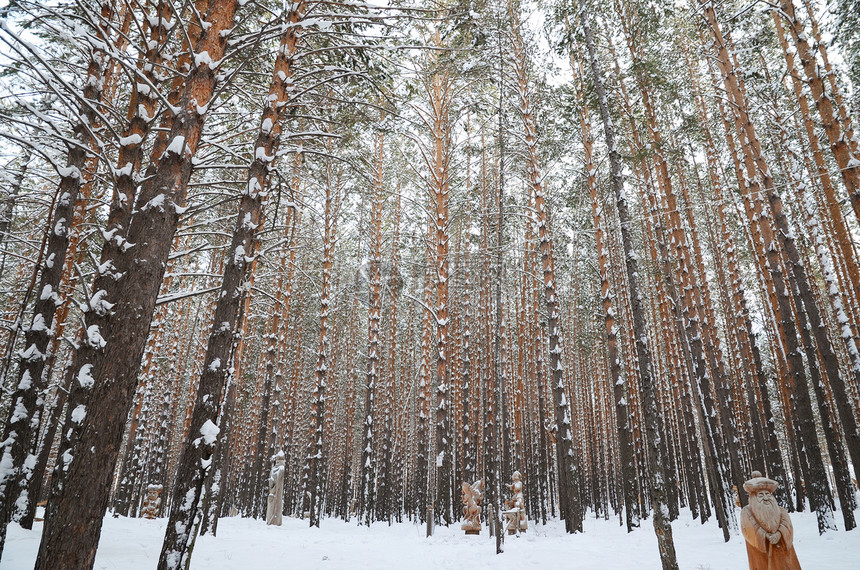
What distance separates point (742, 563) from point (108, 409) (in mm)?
8715

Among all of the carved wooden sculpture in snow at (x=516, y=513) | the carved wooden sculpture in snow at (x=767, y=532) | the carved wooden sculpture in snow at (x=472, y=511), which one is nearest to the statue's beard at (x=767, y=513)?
the carved wooden sculpture in snow at (x=767, y=532)

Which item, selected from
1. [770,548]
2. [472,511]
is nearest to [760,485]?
[770,548]

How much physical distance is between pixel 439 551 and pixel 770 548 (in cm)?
673

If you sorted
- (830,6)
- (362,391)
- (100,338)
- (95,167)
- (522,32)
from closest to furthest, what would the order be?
(100,338), (830,6), (95,167), (522,32), (362,391)

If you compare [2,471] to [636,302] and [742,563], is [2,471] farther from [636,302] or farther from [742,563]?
[742,563]

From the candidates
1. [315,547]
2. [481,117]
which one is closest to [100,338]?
[315,547]

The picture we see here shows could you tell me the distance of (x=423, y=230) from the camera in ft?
62.0

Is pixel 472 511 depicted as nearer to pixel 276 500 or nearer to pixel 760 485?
pixel 276 500

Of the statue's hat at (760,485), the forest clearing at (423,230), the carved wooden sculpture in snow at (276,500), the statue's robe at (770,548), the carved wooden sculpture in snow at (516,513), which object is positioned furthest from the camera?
the carved wooden sculpture in snow at (276,500)

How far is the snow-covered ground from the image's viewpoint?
6246 mm

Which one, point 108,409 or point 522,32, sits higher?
point 522,32

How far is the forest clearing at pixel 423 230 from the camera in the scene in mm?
4508

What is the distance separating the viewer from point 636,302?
650cm

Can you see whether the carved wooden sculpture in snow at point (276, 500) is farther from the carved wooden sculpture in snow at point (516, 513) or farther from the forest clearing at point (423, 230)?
the carved wooden sculpture in snow at point (516, 513)
